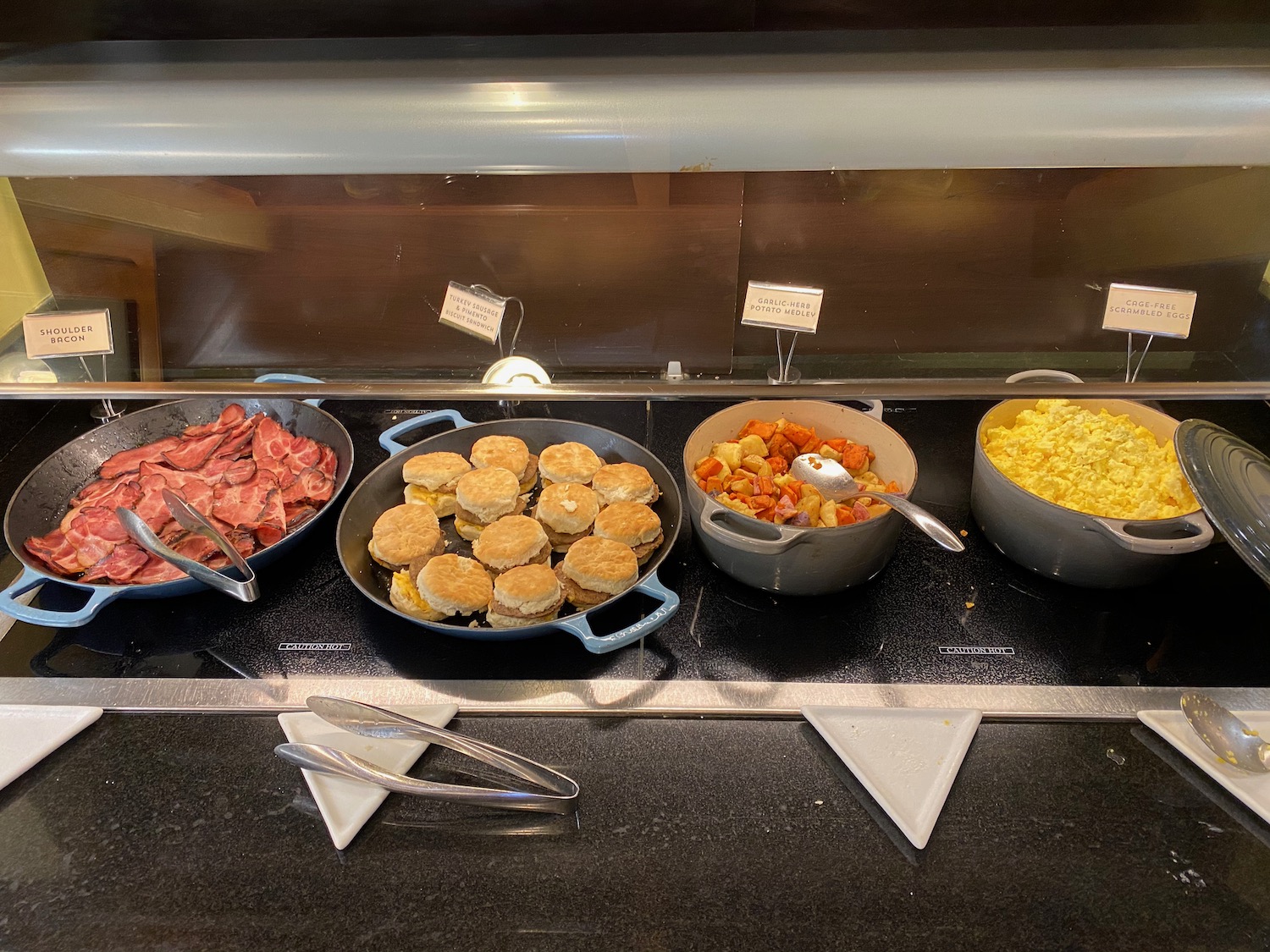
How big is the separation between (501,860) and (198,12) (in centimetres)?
99

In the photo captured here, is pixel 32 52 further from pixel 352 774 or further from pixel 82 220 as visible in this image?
pixel 352 774

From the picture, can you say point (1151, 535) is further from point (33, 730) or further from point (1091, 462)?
point (33, 730)

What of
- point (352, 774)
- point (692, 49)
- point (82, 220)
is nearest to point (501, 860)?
point (352, 774)

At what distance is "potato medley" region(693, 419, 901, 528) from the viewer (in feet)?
3.84

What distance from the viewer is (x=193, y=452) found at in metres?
1.38

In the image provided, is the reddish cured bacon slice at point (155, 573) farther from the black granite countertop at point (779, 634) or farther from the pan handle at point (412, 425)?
the pan handle at point (412, 425)

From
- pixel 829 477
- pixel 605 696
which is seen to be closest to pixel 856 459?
pixel 829 477

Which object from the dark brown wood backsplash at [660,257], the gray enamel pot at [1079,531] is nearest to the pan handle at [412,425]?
the dark brown wood backsplash at [660,257]

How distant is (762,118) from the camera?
0.72 metres

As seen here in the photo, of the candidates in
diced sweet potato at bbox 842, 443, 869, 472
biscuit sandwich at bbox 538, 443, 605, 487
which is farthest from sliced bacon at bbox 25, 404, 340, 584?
diced sweet potato at bbox 842, 443, 869, 472

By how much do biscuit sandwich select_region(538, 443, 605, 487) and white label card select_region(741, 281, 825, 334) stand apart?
15.2 inches

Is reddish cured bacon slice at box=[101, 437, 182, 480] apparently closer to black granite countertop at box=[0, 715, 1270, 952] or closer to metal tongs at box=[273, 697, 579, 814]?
black granite countertop at box=[0, 715, 1270, 952]

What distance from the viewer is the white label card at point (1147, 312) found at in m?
1.05

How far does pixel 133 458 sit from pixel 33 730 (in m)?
0.50
